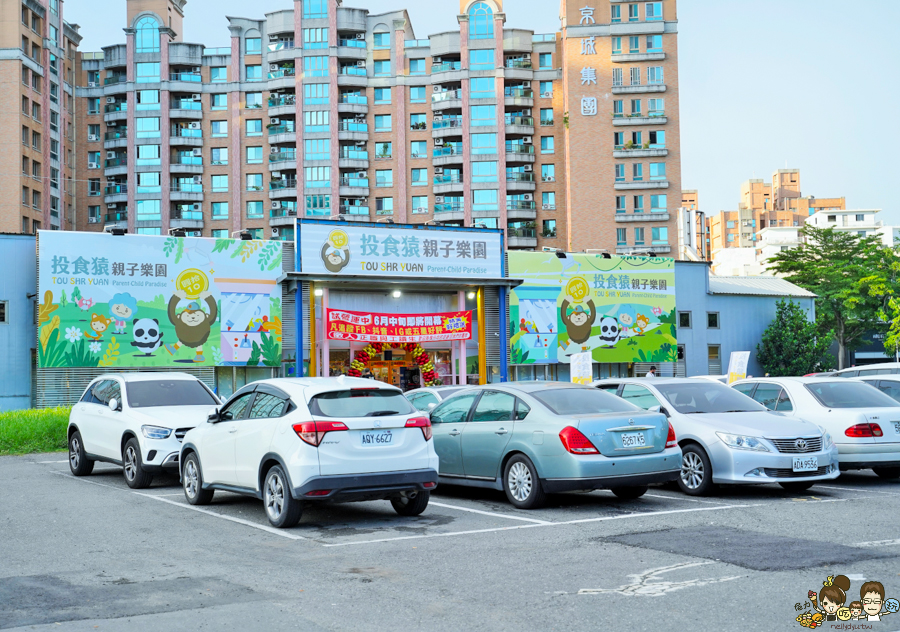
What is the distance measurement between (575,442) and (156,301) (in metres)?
23.9

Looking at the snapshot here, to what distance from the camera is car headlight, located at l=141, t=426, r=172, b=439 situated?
43.5 ft

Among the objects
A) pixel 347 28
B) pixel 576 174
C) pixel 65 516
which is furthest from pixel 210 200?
pixel 65 516

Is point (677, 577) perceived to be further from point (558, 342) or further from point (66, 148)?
point (66, 148)

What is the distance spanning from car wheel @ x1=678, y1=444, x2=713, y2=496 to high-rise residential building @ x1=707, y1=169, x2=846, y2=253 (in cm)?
13122

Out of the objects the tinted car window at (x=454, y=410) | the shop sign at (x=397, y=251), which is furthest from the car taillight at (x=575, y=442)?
the shop sign at (x=397, y=251)

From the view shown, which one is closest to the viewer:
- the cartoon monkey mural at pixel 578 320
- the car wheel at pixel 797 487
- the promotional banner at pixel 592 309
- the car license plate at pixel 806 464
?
the car license plate at pixel 806 464

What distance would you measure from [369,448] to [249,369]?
25062 millimetres

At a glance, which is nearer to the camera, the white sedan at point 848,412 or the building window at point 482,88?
the white sedan at point 848,412

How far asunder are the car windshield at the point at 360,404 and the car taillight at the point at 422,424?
0.39 ft

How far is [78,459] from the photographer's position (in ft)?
49.8

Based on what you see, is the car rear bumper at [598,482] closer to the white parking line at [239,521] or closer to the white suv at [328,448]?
the white suv at [328,448]

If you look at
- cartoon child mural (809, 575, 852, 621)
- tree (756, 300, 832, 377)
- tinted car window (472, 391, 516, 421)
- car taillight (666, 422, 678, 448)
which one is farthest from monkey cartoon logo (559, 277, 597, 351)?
cartoon child mural (809, 575, 852, 621)

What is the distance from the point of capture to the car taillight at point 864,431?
41.2ft

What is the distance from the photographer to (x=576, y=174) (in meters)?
71.8
